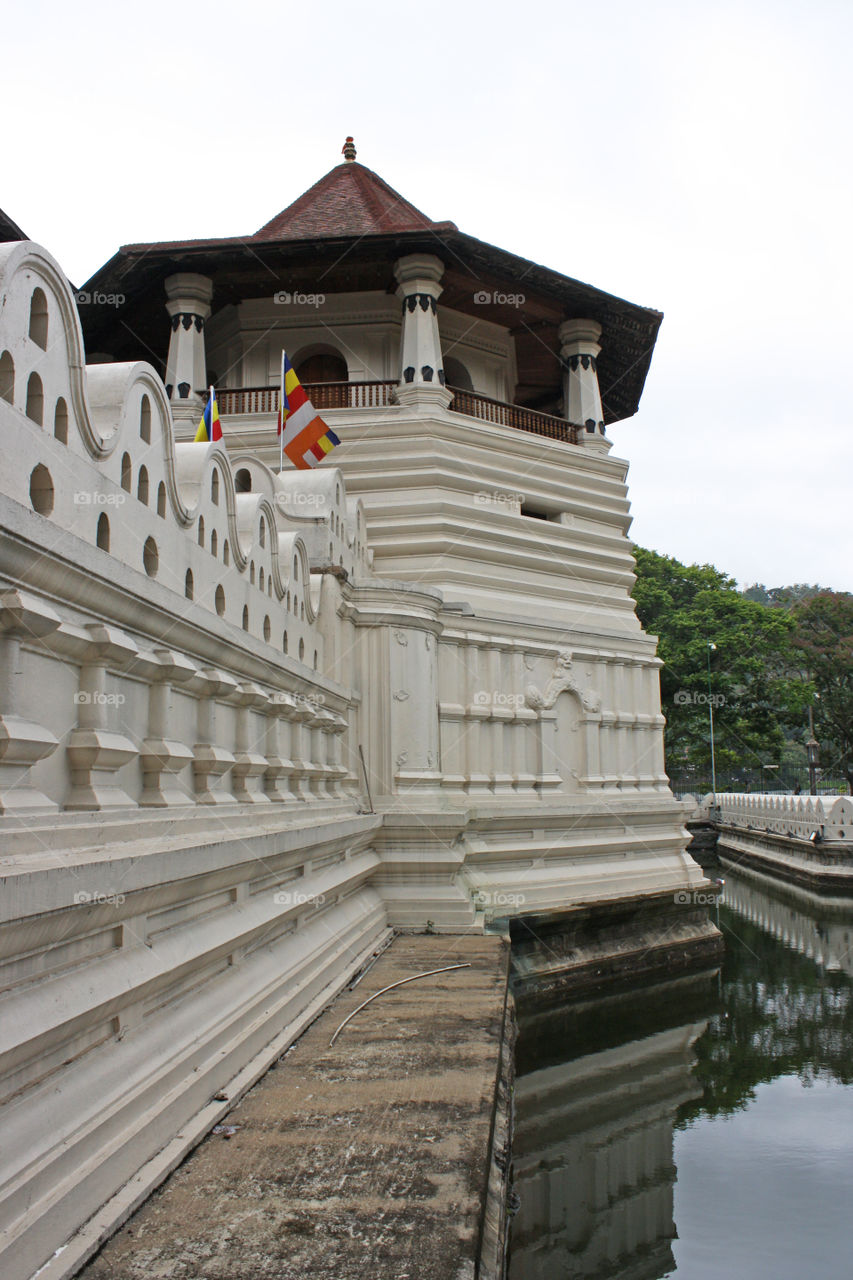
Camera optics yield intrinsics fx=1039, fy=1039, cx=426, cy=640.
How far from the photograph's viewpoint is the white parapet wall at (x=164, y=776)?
3.31 meters

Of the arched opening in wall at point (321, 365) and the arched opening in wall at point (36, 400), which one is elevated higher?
the arched opening in wall at point (321, 365)

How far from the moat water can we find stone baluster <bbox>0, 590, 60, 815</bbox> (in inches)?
168

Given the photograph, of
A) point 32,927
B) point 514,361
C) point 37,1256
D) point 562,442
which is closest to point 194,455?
point 32,927

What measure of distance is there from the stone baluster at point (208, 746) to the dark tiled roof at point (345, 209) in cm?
1342

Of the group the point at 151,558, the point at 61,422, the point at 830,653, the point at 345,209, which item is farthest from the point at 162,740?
the point at 830,653

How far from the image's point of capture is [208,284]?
15961 mm

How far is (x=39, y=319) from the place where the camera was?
4008mm

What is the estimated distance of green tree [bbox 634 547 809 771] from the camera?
4031cm

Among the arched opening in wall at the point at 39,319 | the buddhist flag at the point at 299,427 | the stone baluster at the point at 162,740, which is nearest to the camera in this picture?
the arched opening in wall at the point at 39,319

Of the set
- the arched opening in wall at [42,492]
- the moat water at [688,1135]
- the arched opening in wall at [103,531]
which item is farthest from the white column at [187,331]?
the arched opening in wall at [42,492]

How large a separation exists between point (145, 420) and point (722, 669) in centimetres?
3959

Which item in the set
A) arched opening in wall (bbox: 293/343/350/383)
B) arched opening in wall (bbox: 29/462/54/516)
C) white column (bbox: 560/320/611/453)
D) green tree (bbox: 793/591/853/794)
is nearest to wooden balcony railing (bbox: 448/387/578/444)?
white column (bbox: 560/320/611/453)

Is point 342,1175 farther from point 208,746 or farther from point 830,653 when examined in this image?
point 830,653

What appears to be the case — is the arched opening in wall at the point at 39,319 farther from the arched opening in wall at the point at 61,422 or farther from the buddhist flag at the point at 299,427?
the buddhist flag at the point at 299,427
